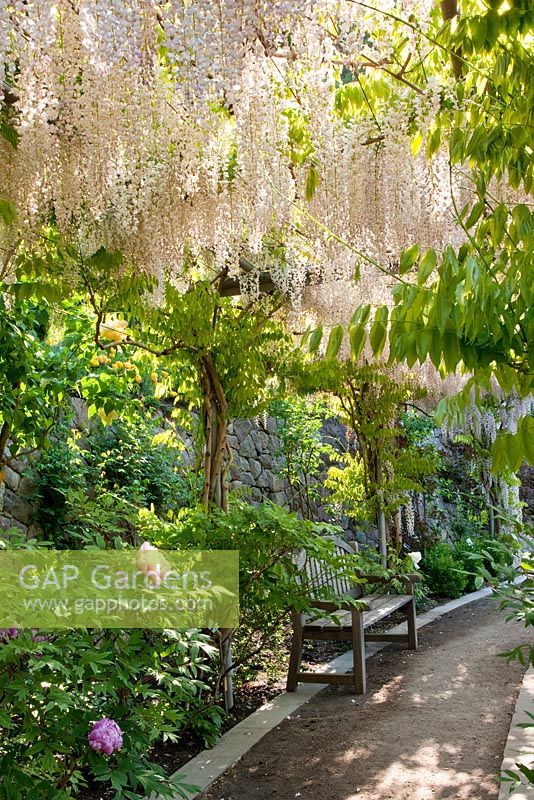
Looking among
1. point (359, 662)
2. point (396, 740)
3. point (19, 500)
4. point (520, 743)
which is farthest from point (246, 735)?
point (19, 500)

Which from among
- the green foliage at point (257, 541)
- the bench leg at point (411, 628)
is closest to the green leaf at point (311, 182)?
the green foliage at point (257, 541)

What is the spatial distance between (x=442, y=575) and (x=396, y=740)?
4991 mm

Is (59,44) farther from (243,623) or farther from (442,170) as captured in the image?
(243,623)

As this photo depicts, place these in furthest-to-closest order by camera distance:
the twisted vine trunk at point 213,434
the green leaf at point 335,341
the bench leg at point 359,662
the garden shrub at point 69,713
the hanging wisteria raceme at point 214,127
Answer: the bench leg at point 359,662
the twisted vine trunk at point 213,434
the garden shrub at point 69,713
the green leaf at point 335,341
the hanging wisteria raceme at point 214,127

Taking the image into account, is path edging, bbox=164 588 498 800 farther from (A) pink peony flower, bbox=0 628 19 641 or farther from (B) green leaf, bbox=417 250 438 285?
(B) green leaf, bbox=417 250 438 285

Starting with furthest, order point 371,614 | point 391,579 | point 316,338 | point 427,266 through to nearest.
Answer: point 391,579
point 371,614
point 316,338
point 427,266

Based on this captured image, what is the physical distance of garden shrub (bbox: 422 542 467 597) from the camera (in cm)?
845

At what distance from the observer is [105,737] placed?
2.25 meters

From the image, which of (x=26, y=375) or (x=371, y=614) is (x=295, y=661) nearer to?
(x=371, y=614)

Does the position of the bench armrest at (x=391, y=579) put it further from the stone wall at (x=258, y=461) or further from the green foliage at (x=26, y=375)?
the green foliage at (x=26, y=375)

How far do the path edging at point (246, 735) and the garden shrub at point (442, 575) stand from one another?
3.07 metres

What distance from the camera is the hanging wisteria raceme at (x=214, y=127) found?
1.63 metres

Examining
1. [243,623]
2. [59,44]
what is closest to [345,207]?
[59,44]

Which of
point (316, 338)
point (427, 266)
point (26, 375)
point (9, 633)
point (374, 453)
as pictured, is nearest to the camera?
point (427, 266)
